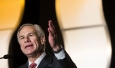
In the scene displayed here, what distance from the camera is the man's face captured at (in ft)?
4.50

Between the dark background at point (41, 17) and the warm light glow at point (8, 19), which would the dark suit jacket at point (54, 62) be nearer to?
the dark background at point (41, 17)

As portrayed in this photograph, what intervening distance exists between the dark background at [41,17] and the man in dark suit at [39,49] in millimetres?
29

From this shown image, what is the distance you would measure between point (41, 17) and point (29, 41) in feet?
0.57

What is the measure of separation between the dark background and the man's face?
0.04m

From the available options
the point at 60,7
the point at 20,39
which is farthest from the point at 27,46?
the point at 60,7

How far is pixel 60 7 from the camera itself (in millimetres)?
1423

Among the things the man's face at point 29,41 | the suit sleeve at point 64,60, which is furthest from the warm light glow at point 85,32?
the man's face at point 29,41

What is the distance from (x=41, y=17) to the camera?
1.43m

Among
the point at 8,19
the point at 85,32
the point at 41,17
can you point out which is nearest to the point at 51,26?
the point at 41,17

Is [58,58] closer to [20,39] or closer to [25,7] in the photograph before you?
[20,39]

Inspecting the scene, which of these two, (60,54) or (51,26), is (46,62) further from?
(51,26)

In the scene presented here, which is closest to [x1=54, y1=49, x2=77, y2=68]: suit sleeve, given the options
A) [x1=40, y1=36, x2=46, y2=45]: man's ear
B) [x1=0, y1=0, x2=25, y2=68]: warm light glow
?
[x1=40, y1=36, x2=46, y2=45]: man's ear

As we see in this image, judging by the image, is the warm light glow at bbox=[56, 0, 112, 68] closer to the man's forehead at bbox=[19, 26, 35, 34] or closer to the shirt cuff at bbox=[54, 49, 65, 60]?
the shirt cuff at bbox=[54, 49, 65, 60]

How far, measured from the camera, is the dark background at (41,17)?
52.3 inches
